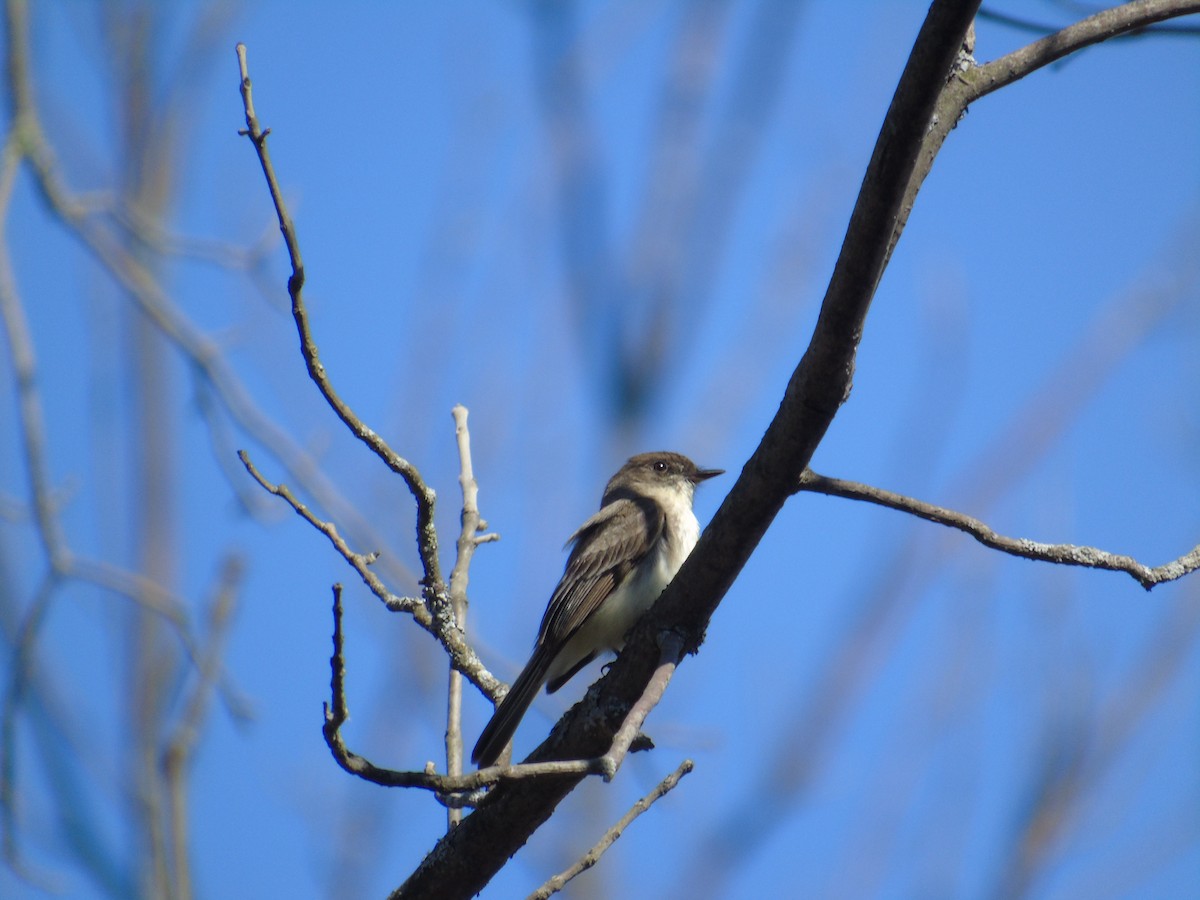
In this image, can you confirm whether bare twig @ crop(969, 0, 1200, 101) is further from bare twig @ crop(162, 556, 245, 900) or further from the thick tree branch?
bare twig @ crop(162, 556, 245, 900)

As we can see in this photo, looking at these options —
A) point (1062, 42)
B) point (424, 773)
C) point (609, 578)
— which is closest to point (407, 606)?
point (424, 773)

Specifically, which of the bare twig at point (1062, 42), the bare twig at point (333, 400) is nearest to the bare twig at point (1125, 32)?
the bare twig at point (1062, 42)

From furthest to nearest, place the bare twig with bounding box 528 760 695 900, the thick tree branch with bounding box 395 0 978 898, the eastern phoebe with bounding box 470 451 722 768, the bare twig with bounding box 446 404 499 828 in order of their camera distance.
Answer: the eastern phoebe with bounding box 470 451 722 768
the bare twig with bounding box 446 404 499 828
the bare twig with bounding box 528 760 695 900
the thick tree branch with bounding box 395 0 978 898

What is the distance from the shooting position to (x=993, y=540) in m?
2.87

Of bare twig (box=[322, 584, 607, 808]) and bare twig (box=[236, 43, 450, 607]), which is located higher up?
bare twig (box=[236, 43, 450, 607])

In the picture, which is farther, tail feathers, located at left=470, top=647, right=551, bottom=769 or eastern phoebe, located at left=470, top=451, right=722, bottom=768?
eastern phoebe, located at left=470, top=451, right=722, bottom=768

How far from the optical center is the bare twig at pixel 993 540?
288 cm

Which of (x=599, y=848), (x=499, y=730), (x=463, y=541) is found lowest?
(x=599, y=848)

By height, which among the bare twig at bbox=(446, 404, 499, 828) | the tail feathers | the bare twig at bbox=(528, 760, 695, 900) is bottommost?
the bare twig at bbox=(528, 760, 695, 900)

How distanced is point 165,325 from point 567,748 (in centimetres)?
248

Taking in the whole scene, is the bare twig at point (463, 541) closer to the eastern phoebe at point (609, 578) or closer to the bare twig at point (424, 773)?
the eastern phoebe at point (609, 578)

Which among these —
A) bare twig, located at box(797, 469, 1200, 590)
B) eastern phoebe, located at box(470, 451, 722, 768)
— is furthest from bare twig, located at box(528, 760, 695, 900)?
eastern phoebe, located at box(470, 451, 722, 768)

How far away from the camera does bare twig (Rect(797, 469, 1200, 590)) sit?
288 cm

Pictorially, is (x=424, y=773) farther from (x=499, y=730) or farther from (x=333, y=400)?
(x=499, y=730)
